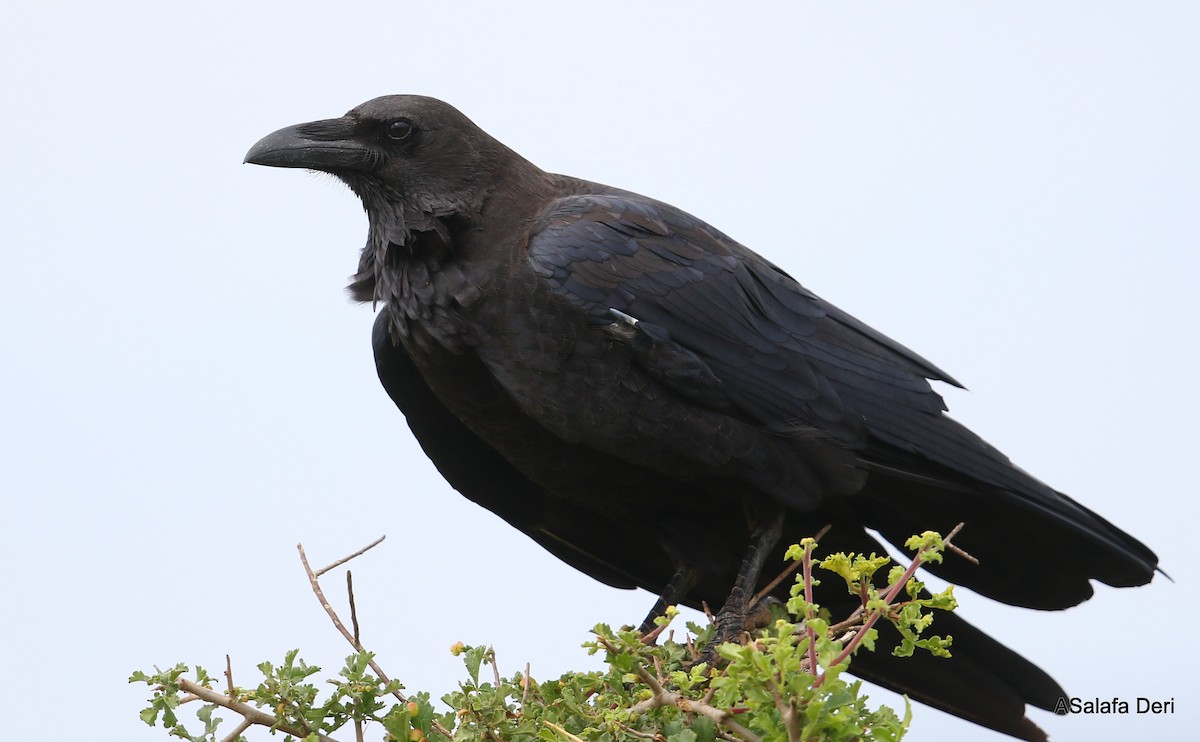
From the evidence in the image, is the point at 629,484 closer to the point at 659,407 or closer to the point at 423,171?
the point at 659,407

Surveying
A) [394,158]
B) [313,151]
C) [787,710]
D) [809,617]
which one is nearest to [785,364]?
[394,158]

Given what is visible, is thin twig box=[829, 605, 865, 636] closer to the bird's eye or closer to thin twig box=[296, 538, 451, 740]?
thin twig box=[296, 538, 451, 740]

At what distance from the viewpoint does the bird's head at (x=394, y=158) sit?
4.02 metres

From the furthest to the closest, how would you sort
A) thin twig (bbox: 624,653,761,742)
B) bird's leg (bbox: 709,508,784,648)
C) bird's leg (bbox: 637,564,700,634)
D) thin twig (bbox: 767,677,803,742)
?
bird's leg (bbox: 637,564,700,634) < bird's leg (bbox: 709,508,784,648) < thin twig (bbox: 624,653,761,742) < thin twig (bbox: 767,677,803,742)

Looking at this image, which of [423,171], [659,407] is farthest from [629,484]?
[423,171]

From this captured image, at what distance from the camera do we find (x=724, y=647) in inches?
88.9

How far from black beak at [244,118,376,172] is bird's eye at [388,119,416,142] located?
87 mm

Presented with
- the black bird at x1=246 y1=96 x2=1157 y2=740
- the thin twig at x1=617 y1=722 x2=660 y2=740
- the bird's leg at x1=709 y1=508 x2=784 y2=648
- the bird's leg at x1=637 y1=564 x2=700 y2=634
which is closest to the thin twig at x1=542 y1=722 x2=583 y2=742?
the thin twig at x1=617 y1=722 x2=660 y2=740

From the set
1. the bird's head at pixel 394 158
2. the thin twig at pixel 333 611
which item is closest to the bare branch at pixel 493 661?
the thin twig at pixel 333 611

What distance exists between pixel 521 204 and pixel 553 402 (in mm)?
667

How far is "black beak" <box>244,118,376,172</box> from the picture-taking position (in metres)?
4.05

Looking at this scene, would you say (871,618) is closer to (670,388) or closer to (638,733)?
(638,733)

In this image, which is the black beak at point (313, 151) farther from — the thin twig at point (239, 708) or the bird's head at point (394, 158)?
the thin twig at point (239, 708)

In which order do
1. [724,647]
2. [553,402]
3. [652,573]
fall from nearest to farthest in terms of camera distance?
[724,647], [553,402], [652,573]
